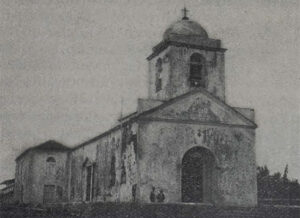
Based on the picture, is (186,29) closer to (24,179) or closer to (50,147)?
(50,147)

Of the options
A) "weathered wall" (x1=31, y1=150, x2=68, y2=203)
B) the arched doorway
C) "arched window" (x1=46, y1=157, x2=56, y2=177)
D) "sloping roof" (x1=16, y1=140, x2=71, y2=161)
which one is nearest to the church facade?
the arched doorway

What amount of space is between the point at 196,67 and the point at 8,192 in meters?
27.3

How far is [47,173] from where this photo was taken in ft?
138

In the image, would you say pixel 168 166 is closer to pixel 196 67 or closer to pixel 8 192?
pixel 196 67

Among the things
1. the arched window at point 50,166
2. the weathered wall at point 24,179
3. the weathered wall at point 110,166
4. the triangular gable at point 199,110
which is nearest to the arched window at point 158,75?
the triangular gable at point 199,110

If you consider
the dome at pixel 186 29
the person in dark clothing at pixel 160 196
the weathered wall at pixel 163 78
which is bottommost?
the person in dark clothing at pixel 160 196

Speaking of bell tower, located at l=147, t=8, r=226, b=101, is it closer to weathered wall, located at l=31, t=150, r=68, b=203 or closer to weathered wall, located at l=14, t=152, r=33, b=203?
weathered wall, located at l=31, t=150, r=68, b=203

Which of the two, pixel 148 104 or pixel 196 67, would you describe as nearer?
pixel 148 104

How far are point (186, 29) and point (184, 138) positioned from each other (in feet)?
22.0

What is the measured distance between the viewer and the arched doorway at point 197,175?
29.7m

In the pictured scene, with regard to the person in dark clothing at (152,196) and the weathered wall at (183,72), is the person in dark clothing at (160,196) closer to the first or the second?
the person in dark clothing at (152,196)

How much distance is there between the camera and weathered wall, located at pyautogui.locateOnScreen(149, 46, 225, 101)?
3072 cm

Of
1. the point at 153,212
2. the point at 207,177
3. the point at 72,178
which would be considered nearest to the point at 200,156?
the point at 207,177

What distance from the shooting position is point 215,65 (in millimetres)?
31703
